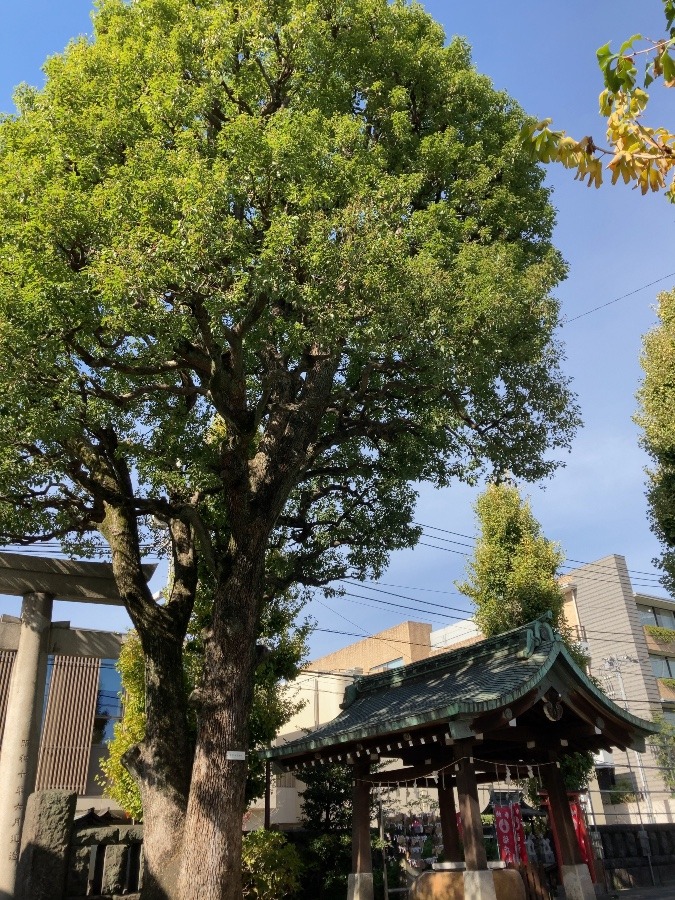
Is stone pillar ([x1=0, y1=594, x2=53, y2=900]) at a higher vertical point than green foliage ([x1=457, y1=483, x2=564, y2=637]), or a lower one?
lower

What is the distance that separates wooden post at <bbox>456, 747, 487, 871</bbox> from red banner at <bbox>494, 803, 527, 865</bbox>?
491 cm

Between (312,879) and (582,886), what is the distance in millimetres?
5911

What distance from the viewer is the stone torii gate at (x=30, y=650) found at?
40.1 ft

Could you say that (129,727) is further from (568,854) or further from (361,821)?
(568,854)

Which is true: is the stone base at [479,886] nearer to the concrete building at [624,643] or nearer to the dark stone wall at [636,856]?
the dark stone wall at [636,856]

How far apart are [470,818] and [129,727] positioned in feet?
28.1

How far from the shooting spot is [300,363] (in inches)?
485

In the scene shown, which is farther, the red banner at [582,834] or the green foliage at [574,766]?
the green foliage at [574,766]

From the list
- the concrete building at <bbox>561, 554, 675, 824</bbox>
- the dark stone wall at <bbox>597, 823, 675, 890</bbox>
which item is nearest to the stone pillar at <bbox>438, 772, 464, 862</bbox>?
the dark stone wall at <bbox>597, 823, 675, 890</bbox>

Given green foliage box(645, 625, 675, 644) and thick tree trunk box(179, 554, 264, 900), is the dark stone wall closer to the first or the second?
green foliage box(645, 625, 675, 644)

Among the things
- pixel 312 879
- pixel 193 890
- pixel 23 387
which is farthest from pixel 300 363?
pixel 312 879

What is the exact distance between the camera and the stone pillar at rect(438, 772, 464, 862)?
13.0 meters

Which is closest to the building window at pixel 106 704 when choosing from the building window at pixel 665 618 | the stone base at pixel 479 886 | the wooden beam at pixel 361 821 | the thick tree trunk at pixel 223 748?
the wooden beam at pixel 361 821

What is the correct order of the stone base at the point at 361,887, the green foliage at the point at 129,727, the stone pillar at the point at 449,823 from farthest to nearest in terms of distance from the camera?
the green foliage at the point at 129,727
the stone pillar at the point at 449,823
the stone base at the point at 361,887
